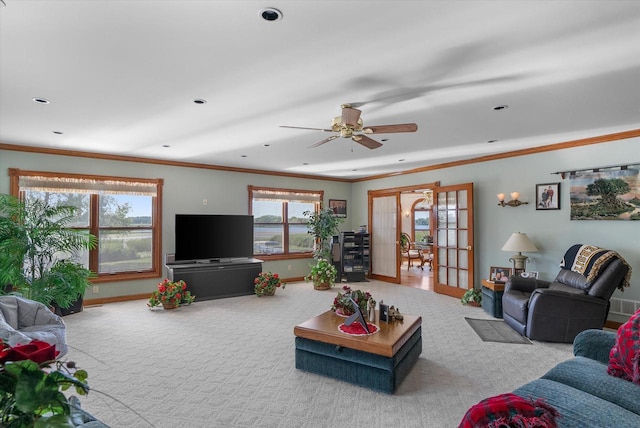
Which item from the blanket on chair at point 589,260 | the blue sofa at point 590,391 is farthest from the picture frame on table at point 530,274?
the blue sofa at point 590,391

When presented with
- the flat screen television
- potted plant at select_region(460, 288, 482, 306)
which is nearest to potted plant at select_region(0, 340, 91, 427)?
the flat screen television

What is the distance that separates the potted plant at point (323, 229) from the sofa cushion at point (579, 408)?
5852 millimetres

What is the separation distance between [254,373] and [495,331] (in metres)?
3.01

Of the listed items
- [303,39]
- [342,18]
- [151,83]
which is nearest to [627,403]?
[342,18]

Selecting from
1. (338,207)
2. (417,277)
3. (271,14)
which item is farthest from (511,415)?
(417,277)

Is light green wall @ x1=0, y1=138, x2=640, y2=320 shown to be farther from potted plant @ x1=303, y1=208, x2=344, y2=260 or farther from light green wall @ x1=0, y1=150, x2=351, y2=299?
potted plant @ x1=303, y1=208, x2=344, y2=260

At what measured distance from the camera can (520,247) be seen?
4828 millimetres

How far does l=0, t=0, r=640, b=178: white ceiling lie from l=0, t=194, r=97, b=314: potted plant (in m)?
1.04

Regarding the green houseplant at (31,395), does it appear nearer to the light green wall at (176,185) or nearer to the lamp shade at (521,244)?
the lamp shade at (521,244)

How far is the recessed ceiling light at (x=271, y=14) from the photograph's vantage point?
1864 millimetres

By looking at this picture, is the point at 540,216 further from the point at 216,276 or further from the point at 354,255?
the point at 216,276

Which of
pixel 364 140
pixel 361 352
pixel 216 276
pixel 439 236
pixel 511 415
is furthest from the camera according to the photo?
pixel 439 236

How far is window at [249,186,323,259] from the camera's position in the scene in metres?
7.38

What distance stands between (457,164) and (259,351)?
4.81 meters
